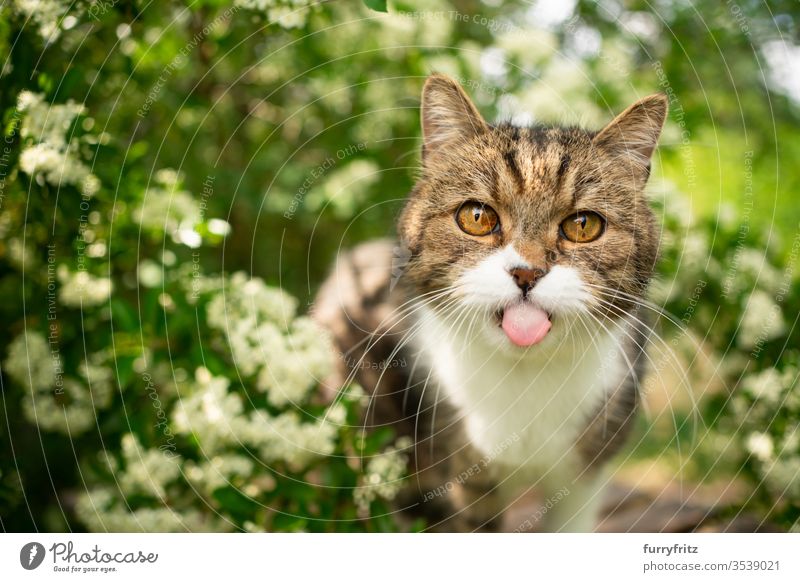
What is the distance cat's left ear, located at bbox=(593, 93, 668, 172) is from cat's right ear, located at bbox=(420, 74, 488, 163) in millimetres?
321

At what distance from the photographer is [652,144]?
165 centimetres

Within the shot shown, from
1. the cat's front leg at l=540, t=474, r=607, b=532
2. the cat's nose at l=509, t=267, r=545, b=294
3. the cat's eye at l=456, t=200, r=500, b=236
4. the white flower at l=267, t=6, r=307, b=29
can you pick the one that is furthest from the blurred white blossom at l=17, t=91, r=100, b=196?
the cat's front leg at l=540, t=474, r=607, b=532

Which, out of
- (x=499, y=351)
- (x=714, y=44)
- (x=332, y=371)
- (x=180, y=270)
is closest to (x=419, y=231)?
(x=499, y=351)

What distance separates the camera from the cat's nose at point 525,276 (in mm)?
1458

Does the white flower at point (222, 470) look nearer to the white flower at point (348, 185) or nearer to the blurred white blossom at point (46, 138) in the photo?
the blurred white blossom at point (46, 138)

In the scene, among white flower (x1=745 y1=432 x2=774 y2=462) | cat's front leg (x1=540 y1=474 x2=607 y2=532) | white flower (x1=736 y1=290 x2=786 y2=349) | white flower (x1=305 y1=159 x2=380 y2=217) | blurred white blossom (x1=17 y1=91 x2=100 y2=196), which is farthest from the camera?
white flower (x1=305 y1=159 x2=380 y2=217)

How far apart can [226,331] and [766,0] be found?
2148 millimetres

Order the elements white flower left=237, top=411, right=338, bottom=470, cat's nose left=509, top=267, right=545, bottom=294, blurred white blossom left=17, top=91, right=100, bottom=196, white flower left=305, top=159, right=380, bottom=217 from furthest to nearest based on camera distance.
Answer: white flower left=305, top=159, right=380, bottom=217, white flower left=237, top=411, right=338, bottom=470, blurred white blossom left=17, top=91, right=100, bottom=196, cat's nose left=509, top=267, right=545, bottom=294

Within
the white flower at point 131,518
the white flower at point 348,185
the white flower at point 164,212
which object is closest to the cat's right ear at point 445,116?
the white flower at point 164,212

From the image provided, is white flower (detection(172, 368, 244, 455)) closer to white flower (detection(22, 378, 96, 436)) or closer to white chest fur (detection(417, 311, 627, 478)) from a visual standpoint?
white flower (detection(22, 378, 96, 436))

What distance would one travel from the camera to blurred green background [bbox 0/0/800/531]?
1847 millimetres

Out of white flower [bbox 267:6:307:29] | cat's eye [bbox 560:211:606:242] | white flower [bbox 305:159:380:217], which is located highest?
white flower [bbox 267:6:307:29]

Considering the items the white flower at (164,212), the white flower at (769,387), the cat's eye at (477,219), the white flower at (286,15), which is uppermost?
the white flower at (286,15)
